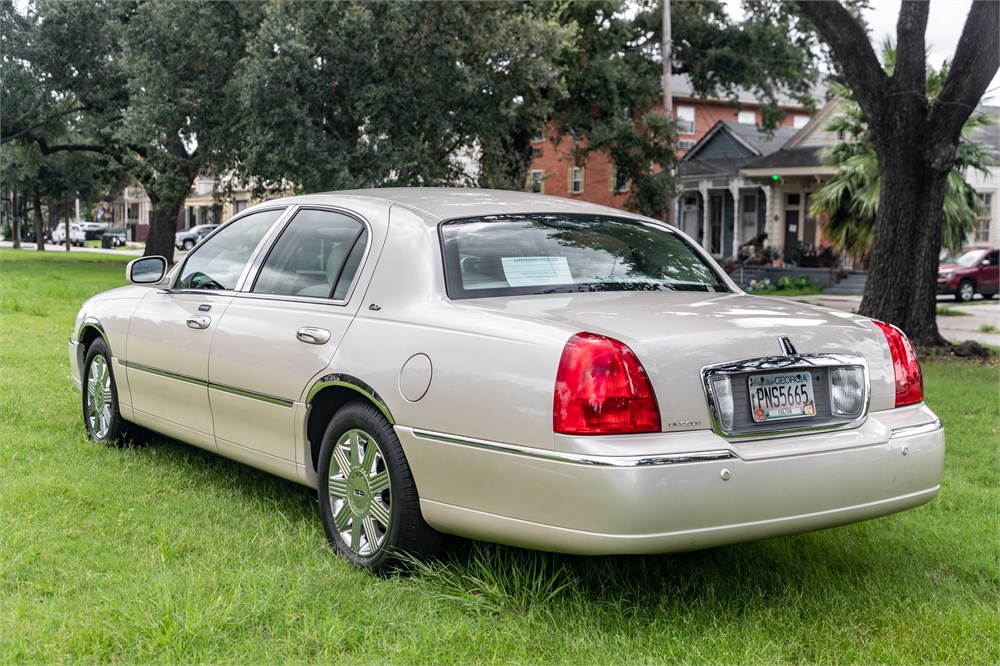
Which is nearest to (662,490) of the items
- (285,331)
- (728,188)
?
(285,331)

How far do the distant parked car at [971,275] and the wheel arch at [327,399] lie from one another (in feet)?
82.7

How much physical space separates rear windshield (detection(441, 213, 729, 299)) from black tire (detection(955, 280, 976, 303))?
81.4ft

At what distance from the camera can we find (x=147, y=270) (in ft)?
20.3

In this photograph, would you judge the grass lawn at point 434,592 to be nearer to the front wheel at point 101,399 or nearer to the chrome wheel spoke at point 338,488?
the chrome wheel spoke at point 338,488

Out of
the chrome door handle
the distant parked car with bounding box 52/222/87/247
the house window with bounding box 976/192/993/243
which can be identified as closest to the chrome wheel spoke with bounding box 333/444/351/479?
the chrome door handle

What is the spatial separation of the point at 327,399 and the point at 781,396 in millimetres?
1878

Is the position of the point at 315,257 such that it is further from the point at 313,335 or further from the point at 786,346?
the point at 786,346

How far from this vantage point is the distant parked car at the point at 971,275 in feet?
89.0

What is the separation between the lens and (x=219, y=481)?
5629 millimetres

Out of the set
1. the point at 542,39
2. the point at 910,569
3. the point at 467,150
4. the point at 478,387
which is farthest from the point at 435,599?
the point at 467,150

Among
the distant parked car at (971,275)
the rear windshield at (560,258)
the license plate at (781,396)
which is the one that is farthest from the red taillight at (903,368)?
the distant parked car at (971,275)

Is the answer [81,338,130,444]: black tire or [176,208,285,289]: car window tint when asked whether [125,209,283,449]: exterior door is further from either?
[81,338,130,444]: black tire

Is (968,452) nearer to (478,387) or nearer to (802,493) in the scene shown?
(802,493)

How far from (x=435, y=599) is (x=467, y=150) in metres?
20.1
